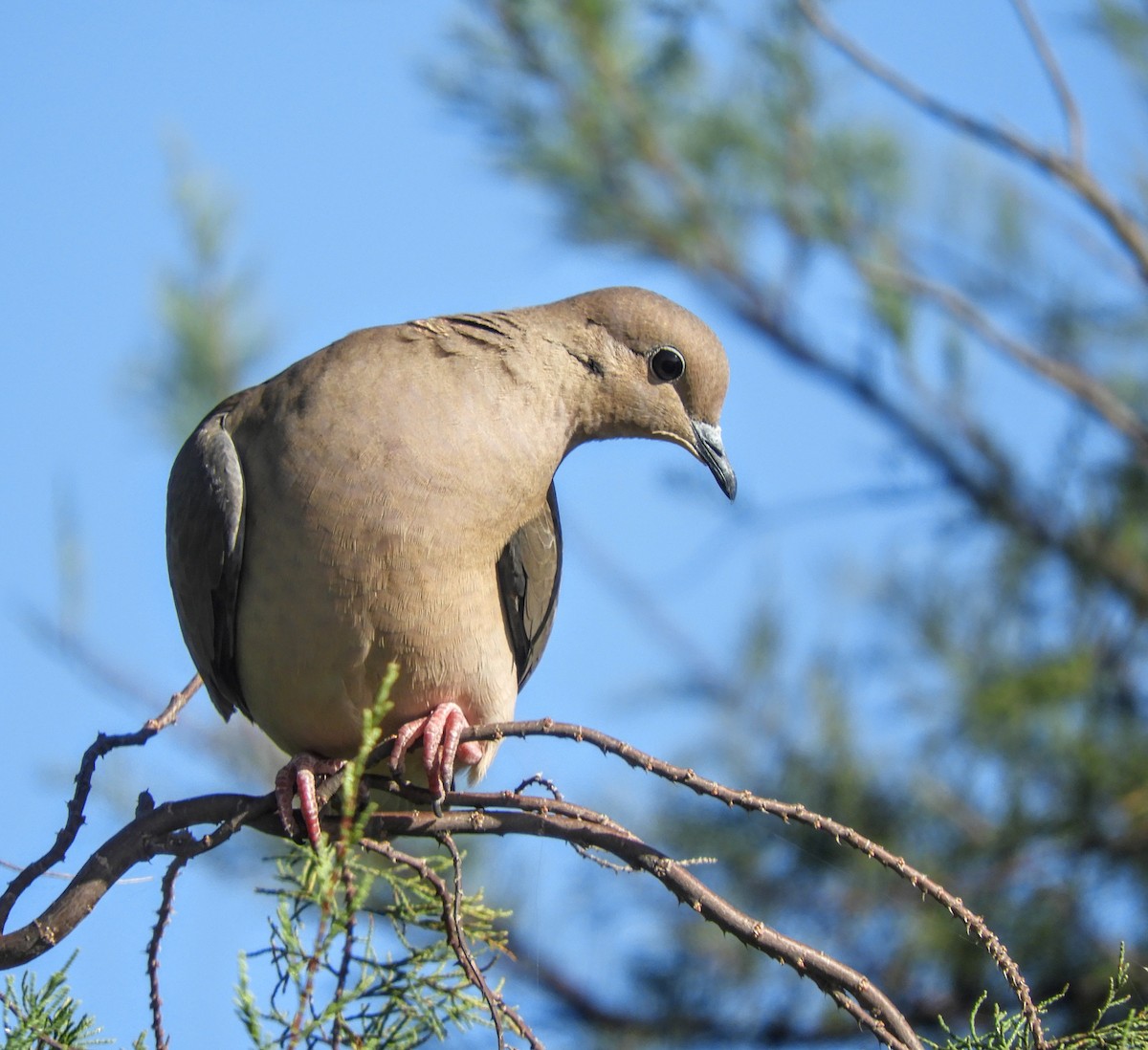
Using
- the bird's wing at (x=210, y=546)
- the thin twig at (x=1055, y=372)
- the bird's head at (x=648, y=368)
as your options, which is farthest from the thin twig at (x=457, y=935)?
the thin twig at (x=1055, y=372)

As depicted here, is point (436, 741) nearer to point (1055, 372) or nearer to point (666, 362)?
point (666, 362)

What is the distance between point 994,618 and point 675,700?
4.12ft

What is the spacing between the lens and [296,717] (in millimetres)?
3006

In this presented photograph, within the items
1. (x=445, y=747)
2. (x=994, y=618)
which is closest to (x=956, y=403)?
(x=994, y=618)

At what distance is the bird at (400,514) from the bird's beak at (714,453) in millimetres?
116

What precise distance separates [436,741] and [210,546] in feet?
2.01

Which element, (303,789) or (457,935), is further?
(303,789)

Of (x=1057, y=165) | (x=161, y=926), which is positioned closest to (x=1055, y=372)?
(x=1057, y=165)

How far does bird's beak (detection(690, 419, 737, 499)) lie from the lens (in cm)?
344

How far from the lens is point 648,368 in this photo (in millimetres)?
3357

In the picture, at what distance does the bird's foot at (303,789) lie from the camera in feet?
8.53

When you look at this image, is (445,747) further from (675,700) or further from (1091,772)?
(675,700)

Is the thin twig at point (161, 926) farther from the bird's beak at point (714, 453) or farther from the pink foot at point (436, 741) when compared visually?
the bird's beak at point (714, 453)

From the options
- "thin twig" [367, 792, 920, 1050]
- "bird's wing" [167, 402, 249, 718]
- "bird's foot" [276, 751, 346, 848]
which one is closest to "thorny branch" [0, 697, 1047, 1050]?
"thin twig" [367, 792, 920, 1050]
